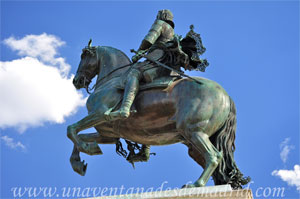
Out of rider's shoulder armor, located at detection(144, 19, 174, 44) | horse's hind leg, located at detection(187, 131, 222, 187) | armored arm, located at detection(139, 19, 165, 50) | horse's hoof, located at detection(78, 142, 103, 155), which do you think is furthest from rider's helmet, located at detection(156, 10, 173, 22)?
horse's hoof, located at detection(78, 142, 103, 155)

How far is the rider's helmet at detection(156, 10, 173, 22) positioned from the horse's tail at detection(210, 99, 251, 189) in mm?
2455

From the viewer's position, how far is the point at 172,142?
1073 centimetres

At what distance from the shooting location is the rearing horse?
984 centimetres

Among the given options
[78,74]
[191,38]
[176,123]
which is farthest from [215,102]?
[78,74]

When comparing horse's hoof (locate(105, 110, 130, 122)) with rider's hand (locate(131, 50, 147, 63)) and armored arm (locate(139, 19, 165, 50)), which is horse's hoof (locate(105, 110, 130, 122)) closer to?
rider's hand (locate(131, 50, 147, 63))

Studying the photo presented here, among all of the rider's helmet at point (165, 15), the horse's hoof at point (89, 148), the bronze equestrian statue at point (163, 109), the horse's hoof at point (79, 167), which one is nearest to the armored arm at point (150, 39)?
the bronze equestrian statue at point (163, 109)

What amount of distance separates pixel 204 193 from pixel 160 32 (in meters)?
3.94

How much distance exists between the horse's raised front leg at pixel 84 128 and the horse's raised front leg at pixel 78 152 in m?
0.27

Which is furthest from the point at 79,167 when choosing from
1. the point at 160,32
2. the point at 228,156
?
the point at 160,32

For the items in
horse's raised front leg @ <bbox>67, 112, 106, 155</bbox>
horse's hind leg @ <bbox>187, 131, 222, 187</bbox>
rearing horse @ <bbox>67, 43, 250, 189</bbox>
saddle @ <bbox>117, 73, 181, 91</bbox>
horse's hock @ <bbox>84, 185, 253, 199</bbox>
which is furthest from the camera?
horse's raised front leg @ <bbox>67, 112, 106, 155</bbox>

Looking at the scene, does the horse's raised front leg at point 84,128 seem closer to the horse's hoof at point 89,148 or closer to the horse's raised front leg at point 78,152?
the horse's hoof at point 89,148

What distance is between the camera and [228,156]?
1026cm

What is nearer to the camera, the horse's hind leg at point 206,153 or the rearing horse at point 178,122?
the horse's hind leg at point 206,153

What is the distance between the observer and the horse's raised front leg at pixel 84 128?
10429mm
